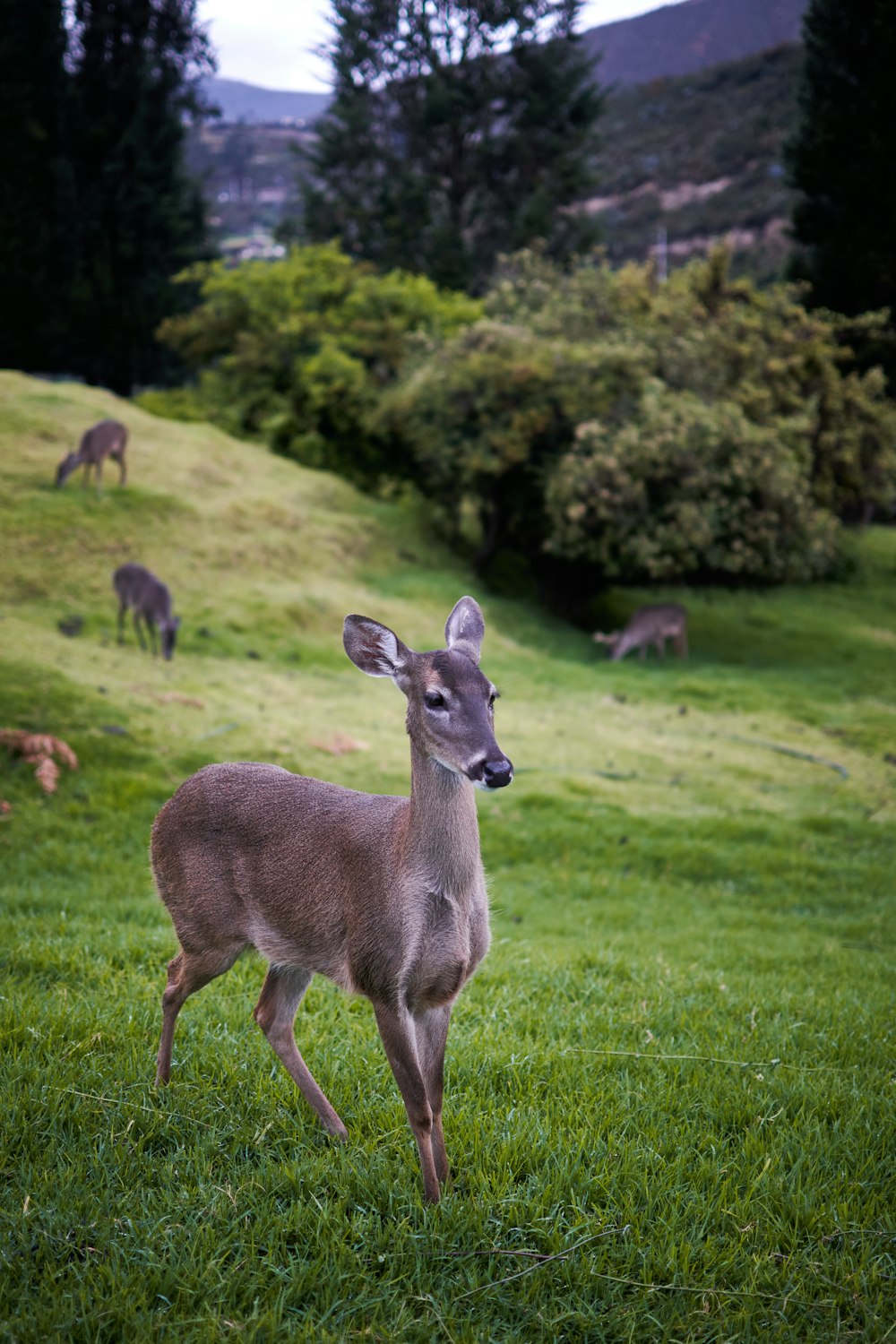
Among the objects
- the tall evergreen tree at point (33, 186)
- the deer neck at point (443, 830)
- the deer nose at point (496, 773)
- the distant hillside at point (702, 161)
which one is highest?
the distant hillside at point (702, 161)

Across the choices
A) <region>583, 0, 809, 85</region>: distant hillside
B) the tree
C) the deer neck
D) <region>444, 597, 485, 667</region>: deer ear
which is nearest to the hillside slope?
<region>444, 597, 485, 667</region>: deer ear

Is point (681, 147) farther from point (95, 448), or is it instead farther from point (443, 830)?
point (443, 830)

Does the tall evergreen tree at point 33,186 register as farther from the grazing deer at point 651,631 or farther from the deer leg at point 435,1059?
the deer leg at point 435,1059

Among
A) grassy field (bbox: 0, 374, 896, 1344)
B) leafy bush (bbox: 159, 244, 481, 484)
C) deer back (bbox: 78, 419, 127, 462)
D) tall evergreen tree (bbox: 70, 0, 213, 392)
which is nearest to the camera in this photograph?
grassy field (bbox: 0, 374, 896, 1344)

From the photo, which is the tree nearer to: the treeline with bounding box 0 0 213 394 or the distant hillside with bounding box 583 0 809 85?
the treeline with bounding box 0 0 213 394

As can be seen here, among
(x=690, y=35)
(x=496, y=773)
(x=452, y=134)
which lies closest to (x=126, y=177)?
(x=452, y=134)

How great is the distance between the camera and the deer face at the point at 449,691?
2785mm

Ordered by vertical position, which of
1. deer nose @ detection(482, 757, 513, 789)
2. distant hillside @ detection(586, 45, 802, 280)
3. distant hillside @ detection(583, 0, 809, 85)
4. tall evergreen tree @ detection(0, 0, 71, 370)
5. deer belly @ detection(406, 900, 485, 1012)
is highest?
distant hillside @ detection(583, 0, 809, 85)

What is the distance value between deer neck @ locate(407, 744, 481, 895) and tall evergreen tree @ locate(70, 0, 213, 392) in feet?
101

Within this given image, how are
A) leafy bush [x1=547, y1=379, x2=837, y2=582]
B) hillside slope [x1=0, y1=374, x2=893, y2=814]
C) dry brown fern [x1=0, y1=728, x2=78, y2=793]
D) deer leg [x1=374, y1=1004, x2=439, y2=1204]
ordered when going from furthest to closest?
leafy bush [x1=547, y1=379, x2=837, y2=582] → hillside slope [x1=0, y1=374, x2=893, y2=814] → dry brown fern [x1=0, y1=728, x2=78, y2=793] → deer leg [x1=374, y1=1004, x2=439, y2=1204]

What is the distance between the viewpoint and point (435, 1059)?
312 cm

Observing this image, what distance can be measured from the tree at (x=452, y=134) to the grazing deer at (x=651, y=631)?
20093 millimetres

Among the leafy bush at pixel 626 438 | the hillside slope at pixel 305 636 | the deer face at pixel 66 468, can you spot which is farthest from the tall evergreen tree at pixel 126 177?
the deer face at pixel 66 468

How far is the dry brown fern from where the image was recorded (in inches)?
320
